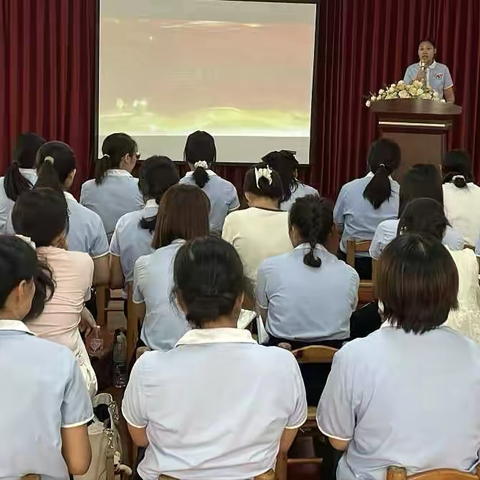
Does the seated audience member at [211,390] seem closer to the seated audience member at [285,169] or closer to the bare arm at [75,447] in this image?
the bare arm at [75,447]

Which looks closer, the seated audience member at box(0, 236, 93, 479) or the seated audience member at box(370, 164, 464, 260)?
the seated audience member at box(0, 236, 93, 479)

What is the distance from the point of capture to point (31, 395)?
1.56 meters

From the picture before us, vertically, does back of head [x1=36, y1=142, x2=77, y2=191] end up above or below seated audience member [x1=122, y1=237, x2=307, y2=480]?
above

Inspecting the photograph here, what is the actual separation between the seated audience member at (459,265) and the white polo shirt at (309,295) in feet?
0.90

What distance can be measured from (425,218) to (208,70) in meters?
4.67

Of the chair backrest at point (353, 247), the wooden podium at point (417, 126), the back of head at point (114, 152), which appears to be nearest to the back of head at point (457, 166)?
the chair backrest at point (353, 247)

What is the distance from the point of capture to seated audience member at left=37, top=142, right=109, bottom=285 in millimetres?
3168

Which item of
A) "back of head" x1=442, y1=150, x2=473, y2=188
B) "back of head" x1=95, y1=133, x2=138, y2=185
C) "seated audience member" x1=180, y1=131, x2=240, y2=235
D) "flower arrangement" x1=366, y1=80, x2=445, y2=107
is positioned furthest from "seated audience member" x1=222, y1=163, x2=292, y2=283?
"flower arrangement" x1=366, y1=80, x2=445, y2=107

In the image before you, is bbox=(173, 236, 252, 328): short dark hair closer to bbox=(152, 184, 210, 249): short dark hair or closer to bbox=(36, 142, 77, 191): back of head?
bbox=(152, 184, 210, 249): short dark hair

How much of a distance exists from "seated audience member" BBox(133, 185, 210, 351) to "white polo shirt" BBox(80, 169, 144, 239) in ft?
4.41

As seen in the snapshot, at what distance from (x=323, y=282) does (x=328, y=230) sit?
190 mm

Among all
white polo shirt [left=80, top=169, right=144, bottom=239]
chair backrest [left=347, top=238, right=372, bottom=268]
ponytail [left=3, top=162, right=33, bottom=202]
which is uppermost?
ponytail [left=3, top=162, right=33, bottom=202]

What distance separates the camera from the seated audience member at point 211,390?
62.9 inches

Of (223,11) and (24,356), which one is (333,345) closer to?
(24,356)
